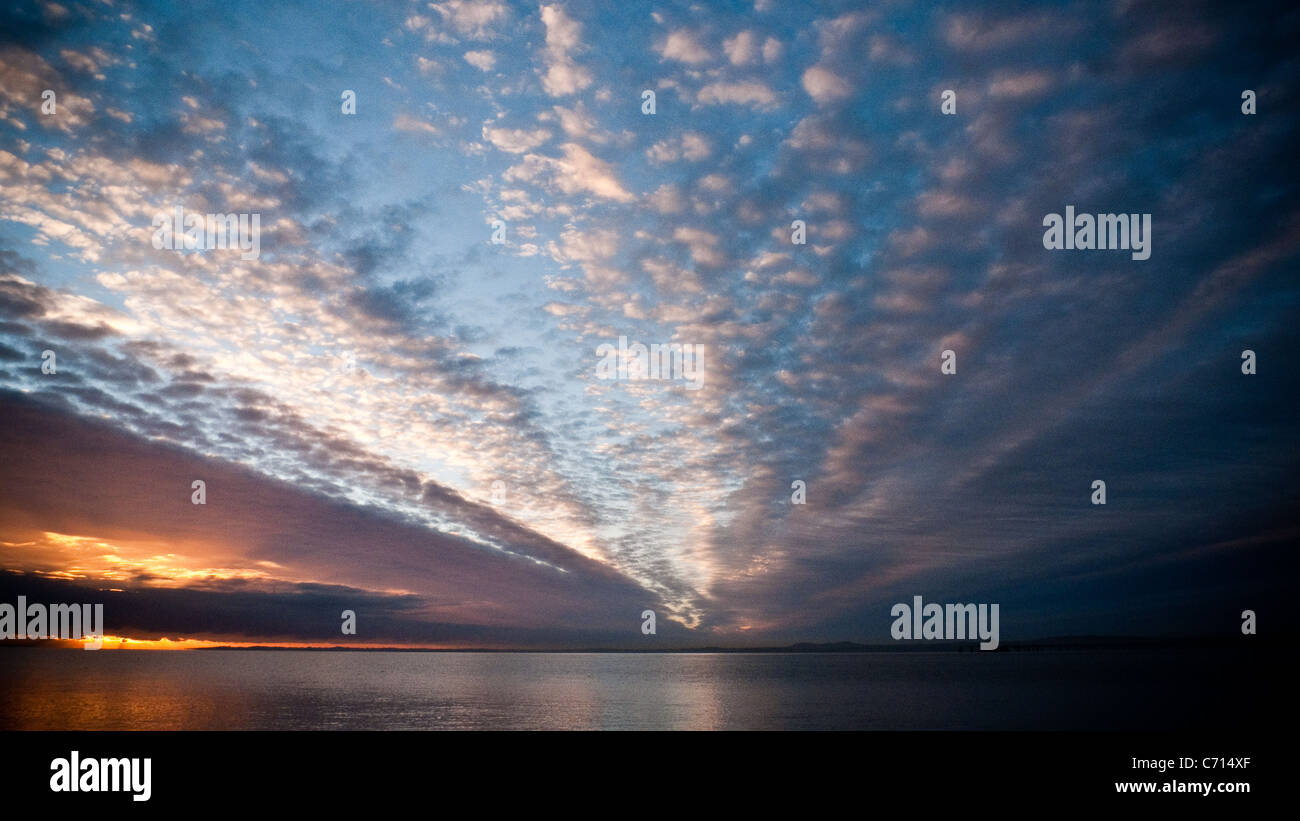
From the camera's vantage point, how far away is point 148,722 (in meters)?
52.4
